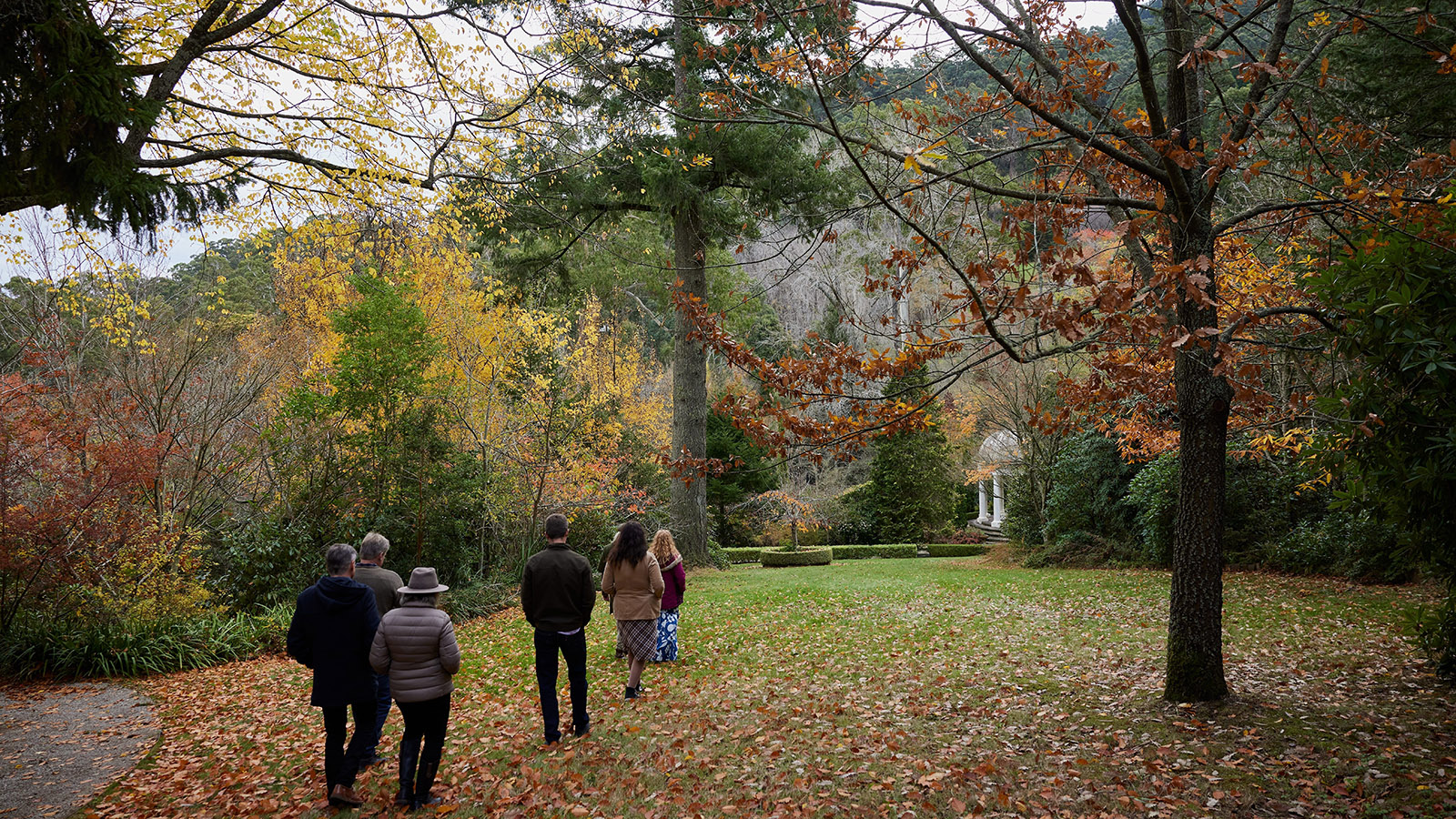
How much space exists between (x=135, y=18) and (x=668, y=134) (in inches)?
386

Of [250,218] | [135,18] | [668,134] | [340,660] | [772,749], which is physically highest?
[668,134]

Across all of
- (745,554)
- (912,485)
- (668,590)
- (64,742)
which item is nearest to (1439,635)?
(668,590)

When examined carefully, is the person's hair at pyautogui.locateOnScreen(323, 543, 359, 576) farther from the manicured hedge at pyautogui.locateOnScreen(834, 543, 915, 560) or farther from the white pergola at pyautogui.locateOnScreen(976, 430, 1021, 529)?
the manicured hedge at pyautogui.locateOnScreen(834, 543, 915, 560)

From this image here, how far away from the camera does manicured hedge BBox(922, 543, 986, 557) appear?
24125 millimetres

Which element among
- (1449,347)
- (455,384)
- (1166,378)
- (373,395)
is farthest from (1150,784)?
(455,384)

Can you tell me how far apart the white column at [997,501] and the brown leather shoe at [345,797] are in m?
24.1

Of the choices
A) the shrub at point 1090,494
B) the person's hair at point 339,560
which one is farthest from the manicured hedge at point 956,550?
the person's hair at point 339,560

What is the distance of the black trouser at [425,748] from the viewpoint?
463cm

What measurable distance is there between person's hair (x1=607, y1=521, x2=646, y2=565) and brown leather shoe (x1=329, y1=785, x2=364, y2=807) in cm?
273

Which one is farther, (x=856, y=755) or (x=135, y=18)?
(x=135, y=18)

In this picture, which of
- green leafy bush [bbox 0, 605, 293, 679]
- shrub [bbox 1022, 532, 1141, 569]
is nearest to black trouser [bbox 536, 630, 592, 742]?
green leafy bush [bbox 0, 605, 293, 679]

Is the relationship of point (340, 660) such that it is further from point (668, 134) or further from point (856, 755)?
point (668, 134)

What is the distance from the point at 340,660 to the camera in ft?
15.7

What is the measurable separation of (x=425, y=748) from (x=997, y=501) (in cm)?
2824
